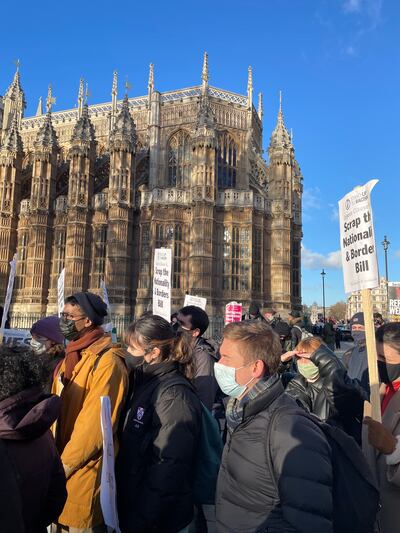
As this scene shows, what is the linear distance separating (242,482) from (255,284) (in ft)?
80.8

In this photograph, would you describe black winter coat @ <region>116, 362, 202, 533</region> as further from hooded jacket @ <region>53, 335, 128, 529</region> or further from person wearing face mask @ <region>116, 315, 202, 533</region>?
hooded jacket @ <region>53, 335, 128, 529</region>

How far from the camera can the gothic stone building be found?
25.9 m

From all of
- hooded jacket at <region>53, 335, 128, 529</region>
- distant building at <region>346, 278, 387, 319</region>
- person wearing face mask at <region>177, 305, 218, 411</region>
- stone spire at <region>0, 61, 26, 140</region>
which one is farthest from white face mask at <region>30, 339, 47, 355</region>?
distant building at <region>346, 278, 387, 319</region>

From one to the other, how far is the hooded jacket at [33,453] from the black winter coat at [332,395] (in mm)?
→ 2690

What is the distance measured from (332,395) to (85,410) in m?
2.53

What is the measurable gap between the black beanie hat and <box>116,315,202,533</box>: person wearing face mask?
0.79 meters

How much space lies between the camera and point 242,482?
2.09 m

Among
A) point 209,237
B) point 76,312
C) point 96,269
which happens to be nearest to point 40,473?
point 76,312

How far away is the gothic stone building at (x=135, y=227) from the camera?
25.9 meters

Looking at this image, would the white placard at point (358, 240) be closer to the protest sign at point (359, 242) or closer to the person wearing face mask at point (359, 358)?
the protest sign at point (359, 242)

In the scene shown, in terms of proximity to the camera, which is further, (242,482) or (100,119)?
(100,119)

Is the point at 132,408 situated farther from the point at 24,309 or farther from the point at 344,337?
the point at 344,337

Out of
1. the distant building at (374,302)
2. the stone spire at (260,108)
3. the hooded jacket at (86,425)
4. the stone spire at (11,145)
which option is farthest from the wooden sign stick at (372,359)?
the distant building at (374,302)

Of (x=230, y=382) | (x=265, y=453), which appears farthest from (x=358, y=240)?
(x=265, y=453)
